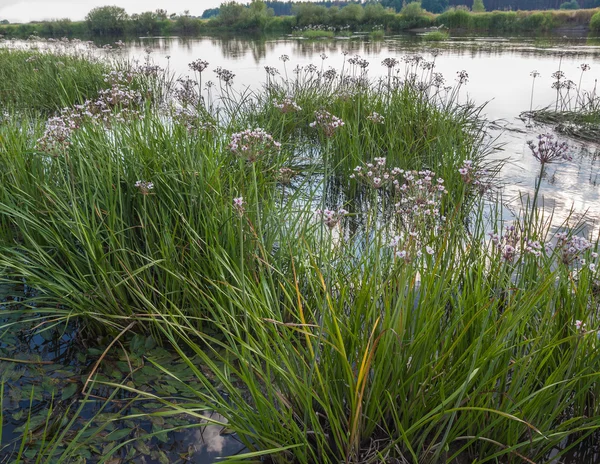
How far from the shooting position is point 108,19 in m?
50.3

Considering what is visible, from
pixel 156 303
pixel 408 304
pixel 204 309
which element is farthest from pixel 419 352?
pixel 156 303

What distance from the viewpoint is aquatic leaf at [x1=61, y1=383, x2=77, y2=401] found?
2.43m

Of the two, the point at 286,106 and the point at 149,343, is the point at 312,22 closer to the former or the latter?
the point at 286,106

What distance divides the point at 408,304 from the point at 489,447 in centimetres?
71

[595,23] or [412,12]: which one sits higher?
[412,12]

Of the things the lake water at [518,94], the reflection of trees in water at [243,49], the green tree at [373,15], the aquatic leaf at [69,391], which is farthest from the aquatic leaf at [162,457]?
the green tree at [373,15]

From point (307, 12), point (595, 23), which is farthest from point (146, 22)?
point (595, 23)

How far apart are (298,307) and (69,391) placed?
1360 mm

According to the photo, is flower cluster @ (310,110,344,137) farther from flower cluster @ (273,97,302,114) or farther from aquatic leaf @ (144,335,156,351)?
aquatic leaf @ (144,335,156,351)

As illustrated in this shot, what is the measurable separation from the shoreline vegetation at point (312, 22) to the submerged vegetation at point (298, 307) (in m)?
37.3

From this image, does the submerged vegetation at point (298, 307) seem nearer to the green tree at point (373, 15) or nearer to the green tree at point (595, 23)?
the green tree at point (595, 23)

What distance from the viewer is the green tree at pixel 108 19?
165 feet

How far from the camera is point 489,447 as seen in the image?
2.01 metres

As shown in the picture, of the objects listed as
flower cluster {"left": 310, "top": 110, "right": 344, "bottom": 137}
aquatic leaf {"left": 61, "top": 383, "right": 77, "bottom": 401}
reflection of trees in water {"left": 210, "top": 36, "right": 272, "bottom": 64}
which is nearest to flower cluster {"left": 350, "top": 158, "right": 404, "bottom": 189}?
flower cluster {"left": 310, "top": 110, "right": 344, "bottom": 137}
